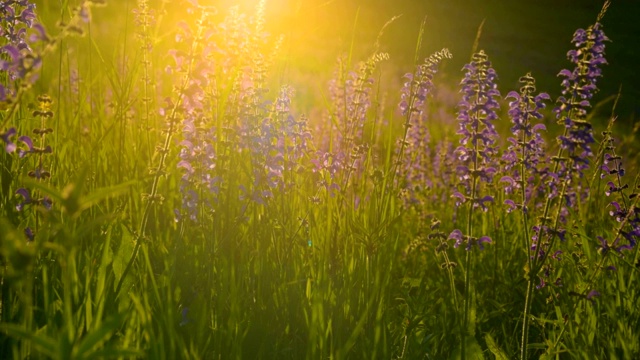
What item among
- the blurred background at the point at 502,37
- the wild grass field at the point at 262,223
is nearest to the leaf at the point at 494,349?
the wild grass field at the point at 262,223

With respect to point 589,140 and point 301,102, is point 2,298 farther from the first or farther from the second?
point 301,102

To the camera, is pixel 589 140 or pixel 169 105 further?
pixel 589 140

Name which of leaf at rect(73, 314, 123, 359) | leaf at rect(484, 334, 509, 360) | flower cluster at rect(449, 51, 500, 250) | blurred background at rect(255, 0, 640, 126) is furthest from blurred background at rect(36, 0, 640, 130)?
leaf at rect(73, 314, 123, 359)

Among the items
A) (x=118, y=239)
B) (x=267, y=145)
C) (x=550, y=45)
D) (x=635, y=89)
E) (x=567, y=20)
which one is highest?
(x=567, y=20)

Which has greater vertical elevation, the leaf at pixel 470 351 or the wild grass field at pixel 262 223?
the wild grass field at pixel 262 223

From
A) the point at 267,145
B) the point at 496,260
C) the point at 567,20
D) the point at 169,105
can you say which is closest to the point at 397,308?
the point at 496,260

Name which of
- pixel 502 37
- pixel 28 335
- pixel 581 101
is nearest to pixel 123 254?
pixel 28 335

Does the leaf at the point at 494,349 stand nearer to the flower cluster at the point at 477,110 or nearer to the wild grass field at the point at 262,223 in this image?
the wild grass field at the point at 262,223

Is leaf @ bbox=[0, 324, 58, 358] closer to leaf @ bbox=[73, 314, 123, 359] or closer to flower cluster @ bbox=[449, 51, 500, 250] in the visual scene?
leaf @ bbox=[73, 314, 123, 359]

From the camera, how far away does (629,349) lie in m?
2.55

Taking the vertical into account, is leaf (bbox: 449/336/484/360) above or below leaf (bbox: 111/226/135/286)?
below

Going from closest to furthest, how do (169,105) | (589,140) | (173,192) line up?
(169,105) < (589,140) < (173,192)

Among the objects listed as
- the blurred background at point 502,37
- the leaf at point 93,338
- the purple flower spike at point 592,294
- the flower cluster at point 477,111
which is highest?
the blurred background at point 502,37

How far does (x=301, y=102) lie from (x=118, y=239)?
1032cm
